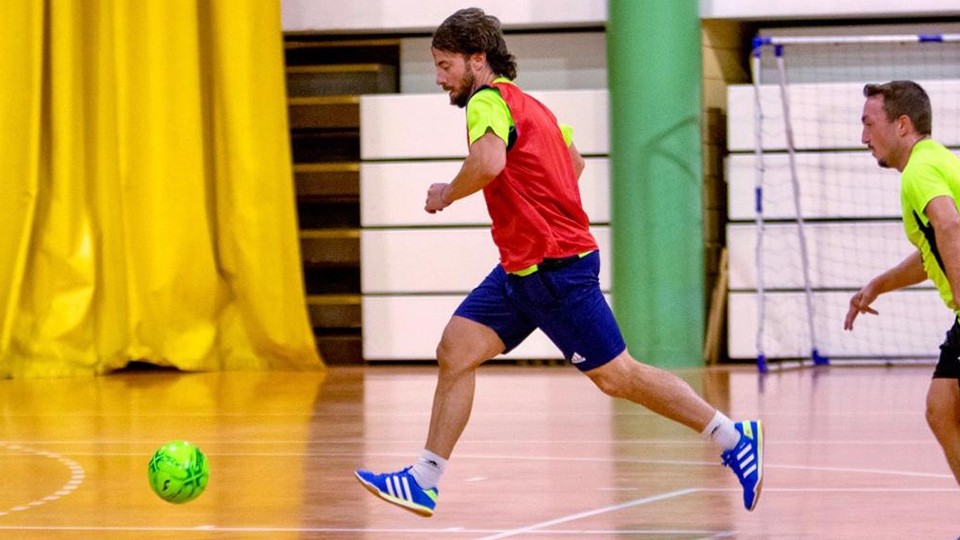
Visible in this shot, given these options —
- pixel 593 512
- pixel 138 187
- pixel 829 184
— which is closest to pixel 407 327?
pixel 138 187

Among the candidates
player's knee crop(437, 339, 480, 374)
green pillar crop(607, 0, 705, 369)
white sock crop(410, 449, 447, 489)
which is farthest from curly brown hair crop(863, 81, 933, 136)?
green pillar crop(607, 0, 705, 369)

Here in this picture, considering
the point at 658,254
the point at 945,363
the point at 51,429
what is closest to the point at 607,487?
the point at 945,363

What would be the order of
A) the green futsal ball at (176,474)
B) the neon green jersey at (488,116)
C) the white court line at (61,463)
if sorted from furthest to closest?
the white court line at (61,463)
the green futsal ball at (176,474)
the neon green jersey at (488,116)

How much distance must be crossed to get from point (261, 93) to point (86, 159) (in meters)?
1.34

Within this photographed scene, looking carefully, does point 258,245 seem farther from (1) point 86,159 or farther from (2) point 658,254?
(2) point 658,254

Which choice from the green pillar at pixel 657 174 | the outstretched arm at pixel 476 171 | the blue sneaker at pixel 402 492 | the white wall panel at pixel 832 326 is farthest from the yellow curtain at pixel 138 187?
the outstretched arm at pixel 476 171

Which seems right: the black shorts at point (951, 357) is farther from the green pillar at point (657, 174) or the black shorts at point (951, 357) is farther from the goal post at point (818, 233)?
the goal post at point (818, 233)

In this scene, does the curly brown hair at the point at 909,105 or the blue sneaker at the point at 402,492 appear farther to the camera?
the blue sneaker at the point at 402,492

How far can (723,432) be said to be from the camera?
4.92m

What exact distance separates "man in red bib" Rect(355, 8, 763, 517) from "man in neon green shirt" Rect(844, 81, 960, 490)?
0.66 meters

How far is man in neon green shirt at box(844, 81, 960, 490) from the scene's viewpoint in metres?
4.16

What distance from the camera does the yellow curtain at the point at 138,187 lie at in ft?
37.4

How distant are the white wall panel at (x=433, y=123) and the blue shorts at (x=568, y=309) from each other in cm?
678

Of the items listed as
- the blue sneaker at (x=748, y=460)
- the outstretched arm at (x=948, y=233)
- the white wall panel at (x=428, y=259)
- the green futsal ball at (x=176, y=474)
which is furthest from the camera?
the white wall panel at (x=428, y=259)
